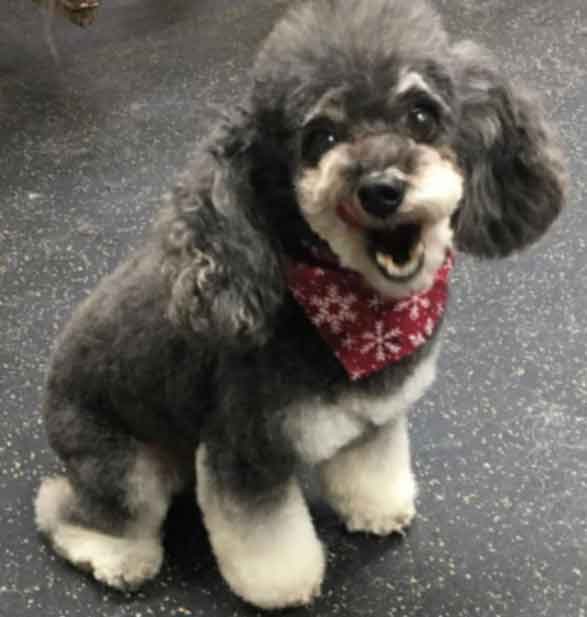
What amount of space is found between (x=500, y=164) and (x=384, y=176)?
0.74 ft

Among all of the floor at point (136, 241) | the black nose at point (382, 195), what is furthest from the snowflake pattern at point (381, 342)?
the floor at point (136, 241)

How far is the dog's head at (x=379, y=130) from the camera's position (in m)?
0.99

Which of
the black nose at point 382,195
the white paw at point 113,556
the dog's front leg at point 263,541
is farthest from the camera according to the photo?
the white paw at point 113,556

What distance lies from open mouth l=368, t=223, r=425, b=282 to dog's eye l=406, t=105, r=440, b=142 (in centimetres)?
10

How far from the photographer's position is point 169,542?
146 cm

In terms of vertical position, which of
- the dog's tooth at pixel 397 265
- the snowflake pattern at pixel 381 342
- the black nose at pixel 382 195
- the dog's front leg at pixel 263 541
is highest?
the black nose at pixel 382 195

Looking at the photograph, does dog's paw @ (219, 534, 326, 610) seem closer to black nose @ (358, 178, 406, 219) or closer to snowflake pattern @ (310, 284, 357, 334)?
snowflake pattern @ (310, 284, 357, 334)

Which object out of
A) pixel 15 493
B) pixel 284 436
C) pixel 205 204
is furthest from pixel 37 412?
pixel 205 204

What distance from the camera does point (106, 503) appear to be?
1360mm

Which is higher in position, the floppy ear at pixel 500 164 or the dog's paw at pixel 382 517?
the floppy ear at pixel 500 164

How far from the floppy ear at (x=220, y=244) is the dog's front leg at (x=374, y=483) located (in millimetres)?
409

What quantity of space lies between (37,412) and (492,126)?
0.91m

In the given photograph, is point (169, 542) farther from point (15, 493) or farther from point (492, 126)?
point (492, 126)

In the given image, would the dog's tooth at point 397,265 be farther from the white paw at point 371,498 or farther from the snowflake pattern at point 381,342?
the white paw at point 371,498
